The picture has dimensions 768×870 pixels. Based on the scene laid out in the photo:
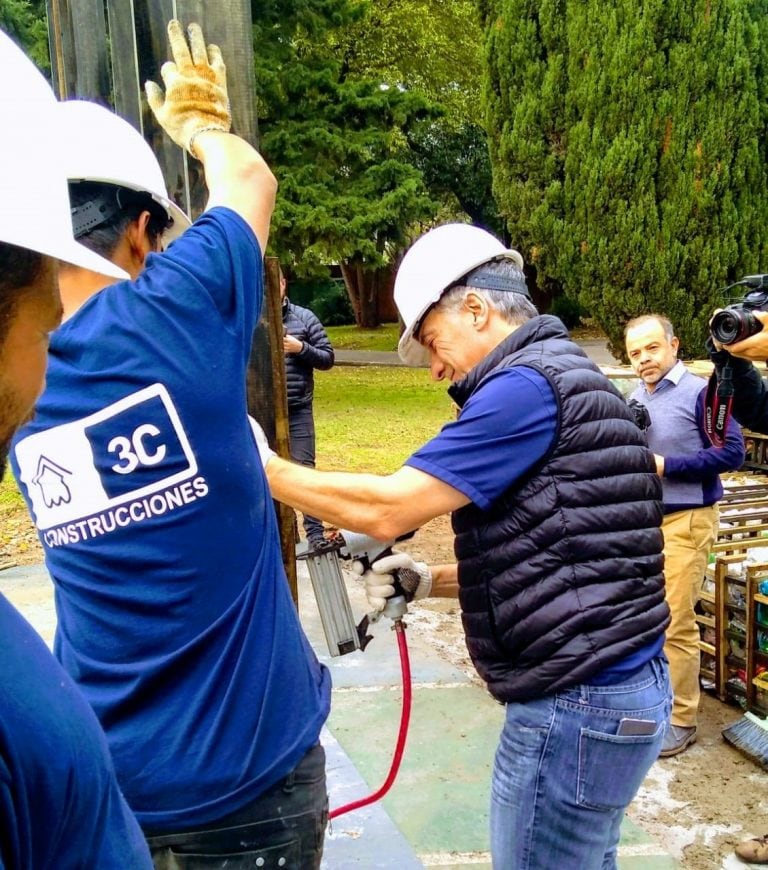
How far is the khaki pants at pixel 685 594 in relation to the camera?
425 cm

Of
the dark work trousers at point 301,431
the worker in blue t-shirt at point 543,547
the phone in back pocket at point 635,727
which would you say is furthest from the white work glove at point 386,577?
the dark work trousers at point 301,431

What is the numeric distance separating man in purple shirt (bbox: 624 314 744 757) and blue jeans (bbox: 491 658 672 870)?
219cm

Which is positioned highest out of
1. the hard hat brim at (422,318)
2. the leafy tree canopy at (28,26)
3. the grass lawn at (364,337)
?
the leafy tree canopy at (28,26)

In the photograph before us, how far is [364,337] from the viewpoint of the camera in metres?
29.2

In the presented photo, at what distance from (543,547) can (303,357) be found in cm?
475

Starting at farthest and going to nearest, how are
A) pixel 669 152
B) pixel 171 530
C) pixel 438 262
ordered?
pixel 669 152 → pixel 438 262 → pixel 171 530

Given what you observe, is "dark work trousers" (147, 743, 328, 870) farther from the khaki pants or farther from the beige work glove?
the khaki pants

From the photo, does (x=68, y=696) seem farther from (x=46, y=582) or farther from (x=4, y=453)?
(x=46, y=582)

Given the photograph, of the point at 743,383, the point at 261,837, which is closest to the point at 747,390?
the point at 743,383

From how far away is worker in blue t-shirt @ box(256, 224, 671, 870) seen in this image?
2.03 metres

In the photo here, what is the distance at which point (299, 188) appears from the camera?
1360cm

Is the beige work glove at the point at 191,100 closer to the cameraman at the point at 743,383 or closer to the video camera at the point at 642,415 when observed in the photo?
the cameraman at the point at 743,383

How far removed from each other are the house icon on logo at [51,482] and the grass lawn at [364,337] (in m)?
22.8

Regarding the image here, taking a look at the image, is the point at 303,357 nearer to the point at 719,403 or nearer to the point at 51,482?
the point at 719,403
